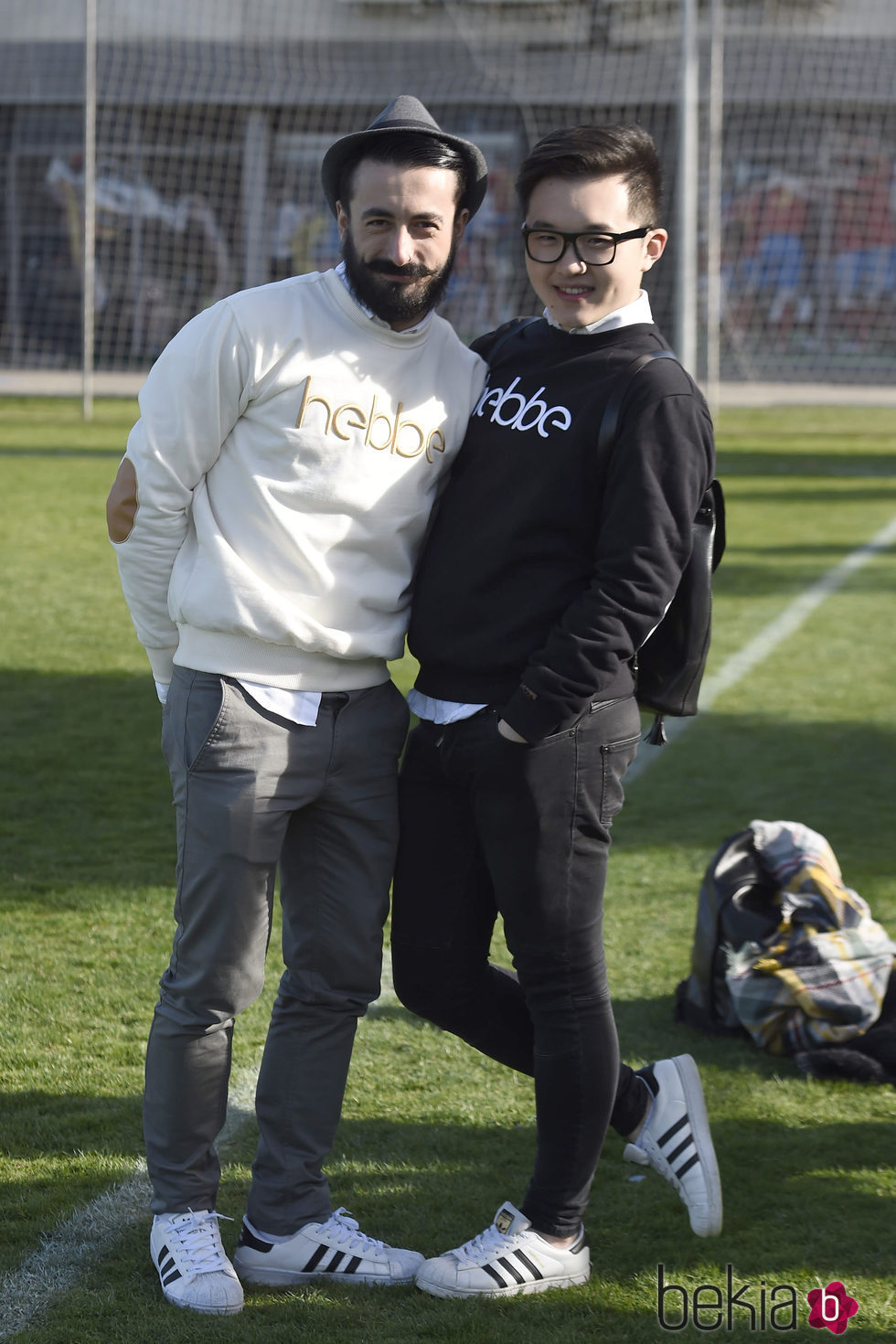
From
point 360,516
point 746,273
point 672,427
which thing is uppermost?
point 672,427

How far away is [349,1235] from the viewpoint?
8.74 feet

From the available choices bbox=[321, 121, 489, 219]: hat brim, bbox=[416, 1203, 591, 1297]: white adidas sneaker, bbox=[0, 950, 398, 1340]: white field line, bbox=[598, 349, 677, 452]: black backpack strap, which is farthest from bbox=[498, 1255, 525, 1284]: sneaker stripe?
bbox=[321, 121, 489, 219]: hat brim

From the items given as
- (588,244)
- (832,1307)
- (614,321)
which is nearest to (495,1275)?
(832,1307)

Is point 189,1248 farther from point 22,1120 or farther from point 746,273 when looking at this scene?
point 746,273

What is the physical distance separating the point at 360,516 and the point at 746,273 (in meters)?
21.5

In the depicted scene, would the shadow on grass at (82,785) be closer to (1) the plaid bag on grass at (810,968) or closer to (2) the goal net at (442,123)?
(1) the plaid bag on grass at (810,968)

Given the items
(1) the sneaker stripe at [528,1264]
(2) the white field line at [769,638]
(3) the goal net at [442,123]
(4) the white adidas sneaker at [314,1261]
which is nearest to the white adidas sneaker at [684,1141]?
(1) the sneaker stripe at [528,1264]

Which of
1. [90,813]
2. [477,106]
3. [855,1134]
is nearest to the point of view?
[855,1134]

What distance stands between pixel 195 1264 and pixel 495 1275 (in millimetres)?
493

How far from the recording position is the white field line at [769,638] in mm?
6422

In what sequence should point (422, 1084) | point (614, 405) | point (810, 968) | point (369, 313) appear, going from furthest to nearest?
point (810, 968), point (422, 1084), point (369, 313), point (614, 405)

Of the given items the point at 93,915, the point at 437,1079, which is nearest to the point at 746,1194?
the point at 437,1079

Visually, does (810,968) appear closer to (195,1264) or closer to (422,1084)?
(422,1084)

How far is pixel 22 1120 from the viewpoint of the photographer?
3.13 meters
